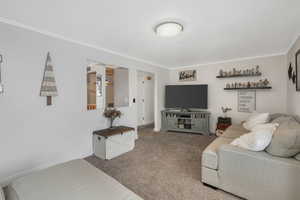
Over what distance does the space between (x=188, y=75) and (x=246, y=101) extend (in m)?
1.89

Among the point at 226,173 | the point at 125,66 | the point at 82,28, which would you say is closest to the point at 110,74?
the point at 125,66

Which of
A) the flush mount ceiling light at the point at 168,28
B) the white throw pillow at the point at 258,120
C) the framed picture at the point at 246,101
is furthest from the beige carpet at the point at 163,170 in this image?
the flush mount ceiling light at the point at 168,28

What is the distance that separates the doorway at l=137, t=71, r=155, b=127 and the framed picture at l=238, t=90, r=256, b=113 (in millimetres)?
3088

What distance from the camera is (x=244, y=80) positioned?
13.0 feet

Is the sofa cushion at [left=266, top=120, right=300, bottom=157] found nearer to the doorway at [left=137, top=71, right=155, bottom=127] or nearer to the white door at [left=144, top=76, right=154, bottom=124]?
the doorway at [left=137, top=71, right=155, bottom=127]

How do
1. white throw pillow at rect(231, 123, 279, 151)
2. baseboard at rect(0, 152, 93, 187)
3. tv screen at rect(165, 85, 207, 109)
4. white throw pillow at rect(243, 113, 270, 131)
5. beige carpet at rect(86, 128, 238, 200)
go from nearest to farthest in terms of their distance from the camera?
white throw pillow at rect(231, 123, 279, 151) < beige carpet at rect(86, 128, 238, 200) < baseboard at rect(0, 152, 93, 187) < white throw pillow at rect(243, 113, 270, 131) < tv screen at rect(165, 85, 207, 109)

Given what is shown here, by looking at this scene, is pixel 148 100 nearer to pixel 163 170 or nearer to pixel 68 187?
pixel 163 170

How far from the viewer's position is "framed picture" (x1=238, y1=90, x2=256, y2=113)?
3835 millimetres

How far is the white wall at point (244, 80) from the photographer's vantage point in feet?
11.6

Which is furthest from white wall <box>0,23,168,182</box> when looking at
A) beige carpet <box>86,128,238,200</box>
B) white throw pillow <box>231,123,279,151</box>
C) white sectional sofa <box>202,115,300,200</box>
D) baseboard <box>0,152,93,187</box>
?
white throw pillow <box>231,123,279,151</box>

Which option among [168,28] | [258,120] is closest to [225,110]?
[258,120]

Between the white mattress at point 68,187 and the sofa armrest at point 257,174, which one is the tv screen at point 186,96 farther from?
the white mattress at point 68,187

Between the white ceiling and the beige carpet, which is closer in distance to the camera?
the white ceiling

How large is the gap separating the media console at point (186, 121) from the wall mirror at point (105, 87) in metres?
1.66
